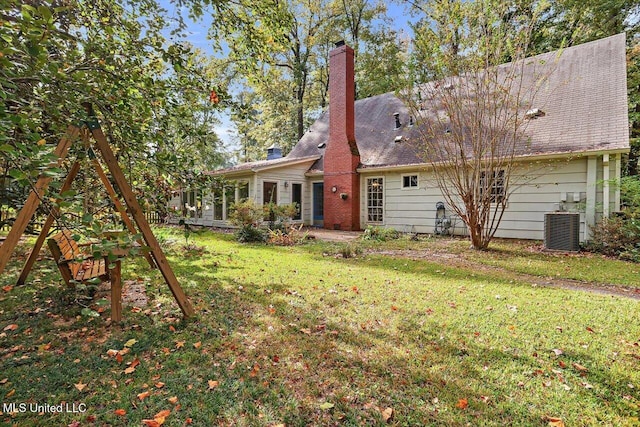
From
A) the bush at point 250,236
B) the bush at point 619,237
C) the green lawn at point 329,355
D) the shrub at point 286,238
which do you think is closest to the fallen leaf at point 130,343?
the green lawn at point 329,355

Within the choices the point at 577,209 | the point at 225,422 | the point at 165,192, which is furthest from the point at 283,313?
the point at 577,209

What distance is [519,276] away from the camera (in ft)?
17.7

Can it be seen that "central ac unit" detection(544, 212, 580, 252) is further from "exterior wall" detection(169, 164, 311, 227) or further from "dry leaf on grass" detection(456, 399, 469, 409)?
"exterior wall" detection(169, 164, 311, 227)

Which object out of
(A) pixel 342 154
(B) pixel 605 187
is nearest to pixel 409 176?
(A) pixel 342 154

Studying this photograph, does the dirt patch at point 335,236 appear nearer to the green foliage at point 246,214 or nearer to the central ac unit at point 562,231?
the green foliage at point 246,214

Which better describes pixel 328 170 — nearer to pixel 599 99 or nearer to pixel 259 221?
pixel 259 221

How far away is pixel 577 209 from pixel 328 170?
791 cm

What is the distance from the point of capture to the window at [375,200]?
1203 cm

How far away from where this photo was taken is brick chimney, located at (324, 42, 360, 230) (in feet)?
40.0

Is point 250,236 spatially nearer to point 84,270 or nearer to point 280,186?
point 280,186

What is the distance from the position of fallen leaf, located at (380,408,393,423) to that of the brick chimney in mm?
10151

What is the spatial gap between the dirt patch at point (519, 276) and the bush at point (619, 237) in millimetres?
2707

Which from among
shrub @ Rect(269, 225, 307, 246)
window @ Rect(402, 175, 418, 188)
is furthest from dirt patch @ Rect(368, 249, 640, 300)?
window @ Rect(402, 175, 418, 188)

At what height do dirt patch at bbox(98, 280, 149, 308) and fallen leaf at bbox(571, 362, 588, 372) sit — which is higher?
dirt patch at bbox(98, 280, 149, 308)
